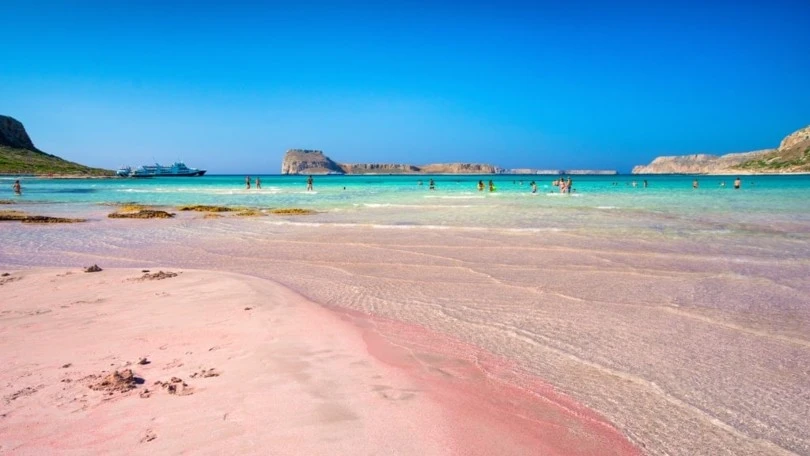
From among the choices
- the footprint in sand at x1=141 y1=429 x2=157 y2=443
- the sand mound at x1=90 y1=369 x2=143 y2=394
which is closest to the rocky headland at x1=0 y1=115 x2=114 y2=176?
the sand mound at x1=90 y1=369 x2=143 y2=394

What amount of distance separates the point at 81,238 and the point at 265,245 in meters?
6.44

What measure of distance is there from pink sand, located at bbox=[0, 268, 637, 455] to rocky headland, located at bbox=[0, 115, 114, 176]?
132596 millimetres

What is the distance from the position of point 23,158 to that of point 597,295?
16051 centimetres

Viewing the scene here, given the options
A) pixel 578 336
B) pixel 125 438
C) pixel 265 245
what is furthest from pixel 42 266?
pixel 578 336

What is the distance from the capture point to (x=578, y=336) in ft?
19.5

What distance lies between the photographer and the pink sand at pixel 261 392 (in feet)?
11.2

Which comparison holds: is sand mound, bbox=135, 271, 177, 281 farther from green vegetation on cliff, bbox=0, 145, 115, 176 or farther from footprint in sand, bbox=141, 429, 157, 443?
green vegetation on cliff, bbox=0, 145, 115, 176

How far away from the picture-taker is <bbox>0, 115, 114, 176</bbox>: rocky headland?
117 meters

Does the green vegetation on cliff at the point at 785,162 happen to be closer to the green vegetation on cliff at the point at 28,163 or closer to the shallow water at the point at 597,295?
the shallow water at the point at 597,295

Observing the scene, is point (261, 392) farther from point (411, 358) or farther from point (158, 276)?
point (158, 276)

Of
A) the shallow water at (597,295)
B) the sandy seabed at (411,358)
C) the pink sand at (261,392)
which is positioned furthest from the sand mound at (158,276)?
the pink sand at (261,392)

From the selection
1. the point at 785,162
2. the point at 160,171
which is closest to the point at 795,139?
the point at 785,162

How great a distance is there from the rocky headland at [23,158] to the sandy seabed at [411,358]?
131 meters

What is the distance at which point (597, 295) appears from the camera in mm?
8102
